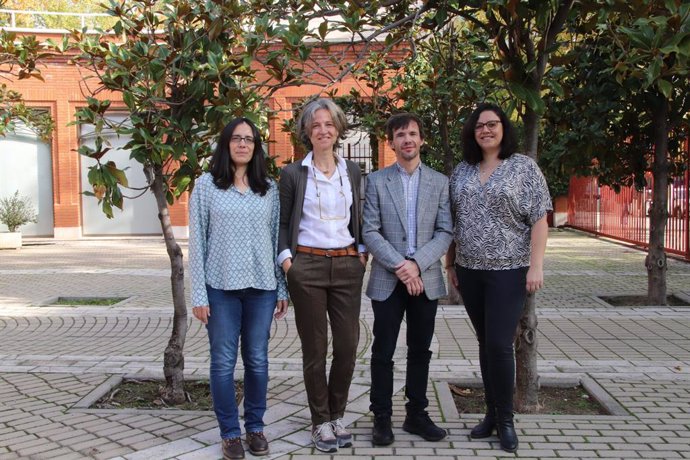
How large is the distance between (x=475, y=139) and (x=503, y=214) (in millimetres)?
547

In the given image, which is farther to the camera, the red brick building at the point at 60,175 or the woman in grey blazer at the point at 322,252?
the red brick building at the point at 60,175

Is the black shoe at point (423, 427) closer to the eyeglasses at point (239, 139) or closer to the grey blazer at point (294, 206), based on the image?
the grey blazer at point (294, 206)

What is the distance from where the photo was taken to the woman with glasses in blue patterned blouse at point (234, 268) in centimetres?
395

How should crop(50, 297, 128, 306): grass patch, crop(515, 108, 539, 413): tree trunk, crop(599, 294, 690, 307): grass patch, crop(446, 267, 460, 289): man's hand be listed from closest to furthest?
crop(446, 267, 460, 289): man's hand < crop(515, 108, 539, 413): tree trunk < crop(599, 294, 690, 307): grass patch < crop(50, 297, 128, 306): grass patch

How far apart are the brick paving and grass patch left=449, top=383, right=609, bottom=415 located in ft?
0.39

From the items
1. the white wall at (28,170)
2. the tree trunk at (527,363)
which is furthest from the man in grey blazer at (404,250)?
the white wall at (28,170)

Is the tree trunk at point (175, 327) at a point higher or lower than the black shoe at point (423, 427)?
higher

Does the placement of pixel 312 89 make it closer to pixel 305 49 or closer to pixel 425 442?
pixel 305 49

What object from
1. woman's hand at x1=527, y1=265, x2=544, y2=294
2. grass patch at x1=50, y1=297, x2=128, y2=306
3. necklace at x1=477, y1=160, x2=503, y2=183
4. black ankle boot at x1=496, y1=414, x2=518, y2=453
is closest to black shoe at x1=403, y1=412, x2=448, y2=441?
black ankle boot at x1=496, y1=414, x2=518, y2=453

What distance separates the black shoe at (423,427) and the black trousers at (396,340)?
0.05 metres

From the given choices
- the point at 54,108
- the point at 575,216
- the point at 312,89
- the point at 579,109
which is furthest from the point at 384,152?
the point at 579,109

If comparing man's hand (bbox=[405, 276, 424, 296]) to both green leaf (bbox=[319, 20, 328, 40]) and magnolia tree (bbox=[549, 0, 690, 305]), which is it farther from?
magnolia tree (bbox=[549, 0, 690, 305])

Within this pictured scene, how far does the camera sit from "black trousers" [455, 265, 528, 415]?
4035 millimetres

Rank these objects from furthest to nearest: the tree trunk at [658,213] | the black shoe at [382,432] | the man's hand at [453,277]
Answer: the tree trunk at [658,213] → the man's hand at [453,277] → the black shoe at [382,432]
